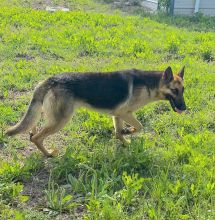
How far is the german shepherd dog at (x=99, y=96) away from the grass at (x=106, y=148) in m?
0.33

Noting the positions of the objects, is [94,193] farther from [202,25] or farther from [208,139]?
[202,25]

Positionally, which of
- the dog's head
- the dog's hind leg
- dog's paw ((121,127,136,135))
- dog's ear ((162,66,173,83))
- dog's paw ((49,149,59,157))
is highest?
dog's ear ((162,66,173,83))

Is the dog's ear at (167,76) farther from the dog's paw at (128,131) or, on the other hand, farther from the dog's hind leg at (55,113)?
the dog's hind leg at (55,113)

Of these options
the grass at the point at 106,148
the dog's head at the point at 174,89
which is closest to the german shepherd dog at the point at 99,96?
the dog's head at the point at 174,89

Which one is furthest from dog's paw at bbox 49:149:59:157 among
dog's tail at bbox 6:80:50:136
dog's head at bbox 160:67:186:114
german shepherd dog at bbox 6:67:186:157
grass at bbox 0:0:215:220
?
dog's head at bbox 160:67:186:114

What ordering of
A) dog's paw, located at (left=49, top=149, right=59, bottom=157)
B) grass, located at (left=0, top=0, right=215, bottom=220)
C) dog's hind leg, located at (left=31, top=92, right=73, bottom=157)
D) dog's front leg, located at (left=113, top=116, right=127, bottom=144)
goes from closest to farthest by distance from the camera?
1. grass, located at (left=0, top=0, right=215, bottom=220)
2. dog's hind leg, located at (left=31, top=92, right=73, bottom=157)
3. dog's paw, located at (left=49, top=149, right=59, bottom=157)
4. dog's front leg, located at (left=113, top=116, right=127, bottom=144)

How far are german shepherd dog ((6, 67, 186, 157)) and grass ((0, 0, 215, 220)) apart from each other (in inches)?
13.1

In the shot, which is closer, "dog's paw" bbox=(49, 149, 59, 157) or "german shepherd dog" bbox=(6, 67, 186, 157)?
"german shepherd dog" bbox=(6, 67, 186, 157)

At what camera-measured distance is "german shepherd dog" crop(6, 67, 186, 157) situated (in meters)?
4.66

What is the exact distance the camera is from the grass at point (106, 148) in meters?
3.93

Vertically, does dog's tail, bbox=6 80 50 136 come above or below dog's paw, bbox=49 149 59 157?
above

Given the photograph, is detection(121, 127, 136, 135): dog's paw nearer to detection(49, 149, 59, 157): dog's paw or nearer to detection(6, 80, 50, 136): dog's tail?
detection(49, 149, 59, 157): dog's paw

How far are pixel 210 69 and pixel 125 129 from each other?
3.58m

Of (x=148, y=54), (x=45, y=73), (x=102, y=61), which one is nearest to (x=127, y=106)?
(x=45, y=73)
